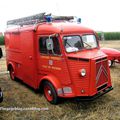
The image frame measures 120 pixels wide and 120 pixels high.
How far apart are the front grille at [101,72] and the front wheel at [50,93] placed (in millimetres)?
1405

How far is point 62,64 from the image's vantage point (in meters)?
6.55

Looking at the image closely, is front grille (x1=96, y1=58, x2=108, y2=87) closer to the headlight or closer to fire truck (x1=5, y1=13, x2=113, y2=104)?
fire truck (x1=5, y1=13, x2=113, y2=104)

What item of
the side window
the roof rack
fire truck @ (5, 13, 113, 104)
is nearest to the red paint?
fire truck @ (5, 13, 113, 104)

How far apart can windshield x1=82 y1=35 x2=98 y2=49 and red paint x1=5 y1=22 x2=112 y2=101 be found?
0.50ft

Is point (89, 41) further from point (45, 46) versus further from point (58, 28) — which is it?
point (45, 46)

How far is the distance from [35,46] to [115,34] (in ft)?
158

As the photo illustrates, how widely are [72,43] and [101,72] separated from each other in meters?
1.32

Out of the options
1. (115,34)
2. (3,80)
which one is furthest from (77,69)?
(115,34)

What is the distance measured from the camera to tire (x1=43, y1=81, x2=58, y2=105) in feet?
22.3

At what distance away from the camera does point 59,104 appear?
6949mm

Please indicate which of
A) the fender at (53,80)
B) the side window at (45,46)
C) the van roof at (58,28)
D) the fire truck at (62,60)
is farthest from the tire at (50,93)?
the van roof at (58,28)

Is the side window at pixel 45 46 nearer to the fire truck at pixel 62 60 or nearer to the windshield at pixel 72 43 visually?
the fire truck at pixel 62 60

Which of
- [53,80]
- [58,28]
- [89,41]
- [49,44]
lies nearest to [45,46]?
[49,44]

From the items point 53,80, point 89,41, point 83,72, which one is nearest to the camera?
point 83,72
